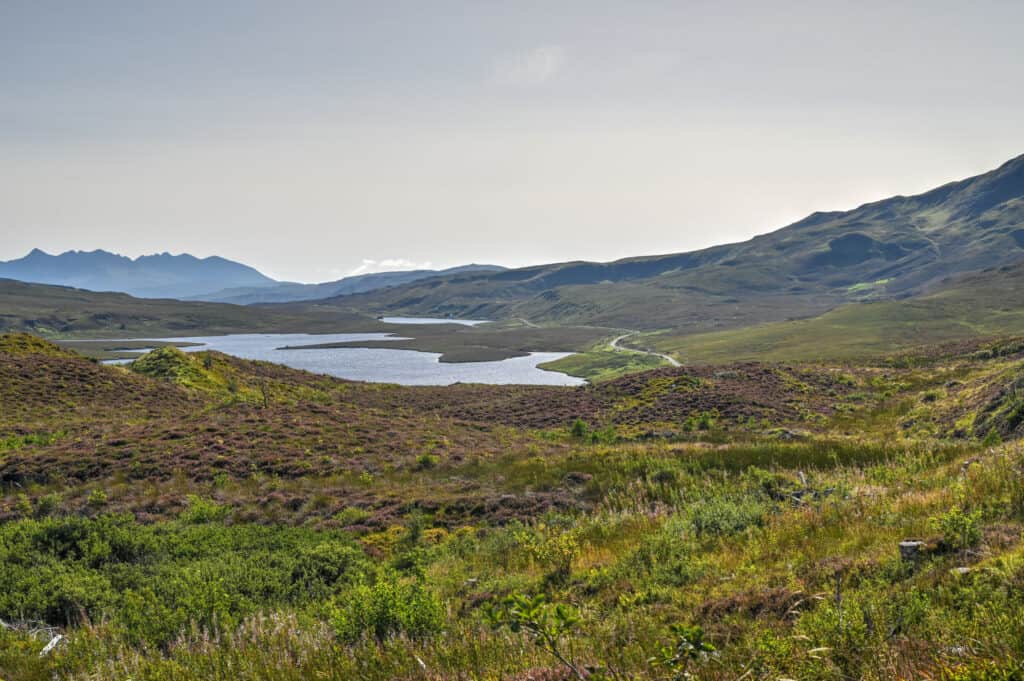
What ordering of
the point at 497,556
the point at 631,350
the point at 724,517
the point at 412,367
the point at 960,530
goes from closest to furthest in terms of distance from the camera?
1. the point at 960,530
2. the point at 724,517
3. the point at 497,556
4. the point at 412,367
5. the point at 631,350

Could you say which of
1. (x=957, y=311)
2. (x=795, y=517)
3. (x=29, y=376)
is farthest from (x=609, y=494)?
(x=957, y=311)

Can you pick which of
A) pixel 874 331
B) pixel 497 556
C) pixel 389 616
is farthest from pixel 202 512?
pixel 874 331

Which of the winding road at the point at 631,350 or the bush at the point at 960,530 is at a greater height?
the bush at the point at 960,530

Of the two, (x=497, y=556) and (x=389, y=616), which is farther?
(x=497, y=556)

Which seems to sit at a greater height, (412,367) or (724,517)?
(724,517)

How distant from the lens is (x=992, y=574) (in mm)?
5238

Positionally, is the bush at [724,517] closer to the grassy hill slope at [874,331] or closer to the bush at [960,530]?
the bush at [960,530]

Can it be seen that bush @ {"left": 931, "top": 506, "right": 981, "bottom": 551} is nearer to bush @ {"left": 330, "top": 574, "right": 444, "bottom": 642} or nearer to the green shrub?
bush @ {"left": 330, "top": 574, "right": 444, "bottom": 642}

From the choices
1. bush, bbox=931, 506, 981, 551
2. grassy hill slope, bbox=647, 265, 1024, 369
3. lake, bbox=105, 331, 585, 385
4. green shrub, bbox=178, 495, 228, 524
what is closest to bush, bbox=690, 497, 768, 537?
bush, bbox=931, 506, 981, 551

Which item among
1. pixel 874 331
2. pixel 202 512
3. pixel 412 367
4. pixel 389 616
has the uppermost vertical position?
pixel 389 616


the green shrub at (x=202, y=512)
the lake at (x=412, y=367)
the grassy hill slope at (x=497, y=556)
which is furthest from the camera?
the lake at (x=412, y=367)

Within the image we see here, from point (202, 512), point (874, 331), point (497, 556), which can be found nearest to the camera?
point (497, 556)

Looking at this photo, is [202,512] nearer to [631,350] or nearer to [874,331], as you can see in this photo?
[631,350]

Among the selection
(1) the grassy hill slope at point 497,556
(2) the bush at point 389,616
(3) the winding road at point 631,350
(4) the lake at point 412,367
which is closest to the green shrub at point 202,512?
(1) the grassy hill slope at point 497,556
